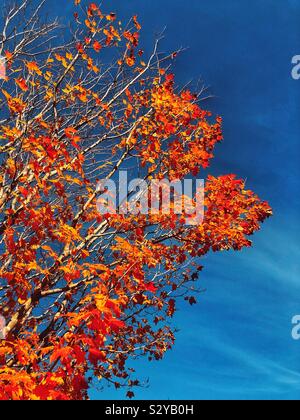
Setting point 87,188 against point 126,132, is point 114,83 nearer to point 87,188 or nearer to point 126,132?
point 126,132

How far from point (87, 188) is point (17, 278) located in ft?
9.60

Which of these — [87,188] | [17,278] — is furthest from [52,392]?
[87,188]

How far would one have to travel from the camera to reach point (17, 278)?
933 cm

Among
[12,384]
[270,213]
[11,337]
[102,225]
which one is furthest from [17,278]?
[270,213]

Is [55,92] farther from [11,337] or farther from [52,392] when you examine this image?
[52,392]

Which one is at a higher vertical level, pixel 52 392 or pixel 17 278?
pixel 17 278

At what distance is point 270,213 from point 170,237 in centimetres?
285

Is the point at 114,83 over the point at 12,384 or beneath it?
over

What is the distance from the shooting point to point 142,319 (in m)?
12.4

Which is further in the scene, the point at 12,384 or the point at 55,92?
the point at 55,92
